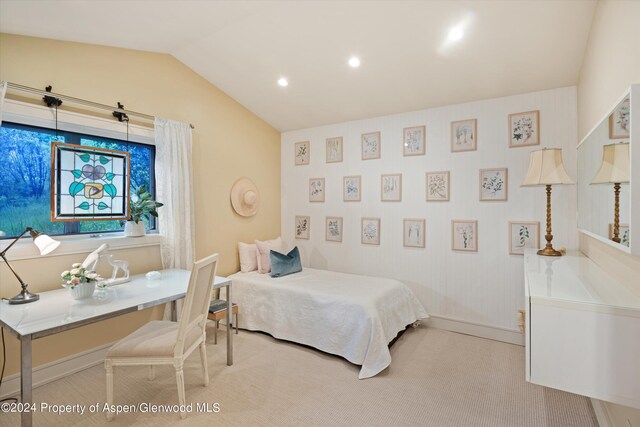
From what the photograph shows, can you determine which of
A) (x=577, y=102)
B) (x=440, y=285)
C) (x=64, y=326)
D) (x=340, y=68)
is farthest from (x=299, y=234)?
(x=577, y=102)

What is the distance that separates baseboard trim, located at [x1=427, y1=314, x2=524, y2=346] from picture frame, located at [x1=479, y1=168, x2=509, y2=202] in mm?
1294

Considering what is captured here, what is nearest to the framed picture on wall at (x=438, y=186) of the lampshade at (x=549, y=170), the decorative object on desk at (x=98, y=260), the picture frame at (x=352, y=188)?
the picture frame at (x=352, y=188)

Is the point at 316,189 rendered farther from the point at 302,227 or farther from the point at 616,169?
the point at 616,169

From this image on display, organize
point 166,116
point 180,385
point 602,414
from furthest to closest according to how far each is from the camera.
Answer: point 166,116, point 180,385, point 602,414

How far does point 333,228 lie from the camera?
4.18 m

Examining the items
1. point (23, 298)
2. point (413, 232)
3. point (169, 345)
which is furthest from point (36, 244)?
point (413, 232)

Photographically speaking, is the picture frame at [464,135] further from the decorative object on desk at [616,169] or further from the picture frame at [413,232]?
Result: the decorative object on desk at [616,169]

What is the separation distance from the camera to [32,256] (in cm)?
229

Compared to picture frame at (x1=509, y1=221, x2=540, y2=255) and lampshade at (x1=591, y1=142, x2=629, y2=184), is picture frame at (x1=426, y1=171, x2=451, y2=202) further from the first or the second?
lampshade at (x1=591, y1=142, x2=629, y2=184)

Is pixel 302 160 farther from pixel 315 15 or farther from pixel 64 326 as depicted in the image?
pixel 64 326

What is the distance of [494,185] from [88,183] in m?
3.71

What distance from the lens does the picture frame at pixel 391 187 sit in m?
3.68

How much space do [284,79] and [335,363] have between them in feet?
9.27

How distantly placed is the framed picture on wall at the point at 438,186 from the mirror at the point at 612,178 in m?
1.55
